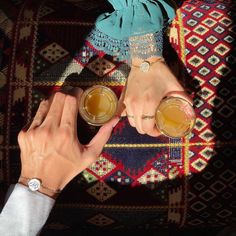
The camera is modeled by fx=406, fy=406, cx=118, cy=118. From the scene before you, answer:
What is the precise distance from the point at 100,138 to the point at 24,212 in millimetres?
319

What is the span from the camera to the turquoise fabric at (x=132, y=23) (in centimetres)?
130

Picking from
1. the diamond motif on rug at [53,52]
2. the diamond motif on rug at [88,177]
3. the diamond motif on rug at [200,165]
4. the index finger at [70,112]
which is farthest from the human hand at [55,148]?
the diamond motif on rug at [200,165]

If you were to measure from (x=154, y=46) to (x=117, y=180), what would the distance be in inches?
18.4

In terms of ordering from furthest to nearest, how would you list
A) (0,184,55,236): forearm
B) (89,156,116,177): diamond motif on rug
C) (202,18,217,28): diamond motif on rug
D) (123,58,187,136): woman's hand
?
(202,18,217,28): diamond motif on rug < (89,156,116,177): diamond motif on rug < (123,58,187,136): woman's hand < (0,184,55,236): forearm

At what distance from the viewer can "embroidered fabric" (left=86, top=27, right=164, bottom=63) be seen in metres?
1.34

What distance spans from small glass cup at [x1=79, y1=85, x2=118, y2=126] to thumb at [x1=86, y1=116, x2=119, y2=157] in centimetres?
2

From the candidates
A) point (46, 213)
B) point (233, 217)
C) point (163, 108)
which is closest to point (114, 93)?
point (163, 108)

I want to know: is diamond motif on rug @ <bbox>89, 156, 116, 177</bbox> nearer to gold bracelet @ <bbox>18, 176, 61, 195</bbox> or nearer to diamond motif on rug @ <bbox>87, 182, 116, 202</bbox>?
diamond motif on rug @ <bbox>87, 182, 116, 202</bbox>

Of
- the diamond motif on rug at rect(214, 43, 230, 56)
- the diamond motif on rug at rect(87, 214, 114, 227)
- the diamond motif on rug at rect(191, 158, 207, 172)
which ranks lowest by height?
the diamond motif on rug at rect(87, 214, 114, 227)

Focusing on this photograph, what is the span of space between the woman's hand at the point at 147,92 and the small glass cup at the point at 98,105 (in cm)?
5

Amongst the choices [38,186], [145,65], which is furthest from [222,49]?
[38,186]

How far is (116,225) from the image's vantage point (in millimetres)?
1505

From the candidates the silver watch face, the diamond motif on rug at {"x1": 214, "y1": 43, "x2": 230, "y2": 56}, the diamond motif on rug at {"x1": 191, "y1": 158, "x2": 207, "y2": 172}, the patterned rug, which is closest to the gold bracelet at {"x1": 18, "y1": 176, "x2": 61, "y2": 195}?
the silver watch face

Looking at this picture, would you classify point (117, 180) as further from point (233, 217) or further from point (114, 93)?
point (233, 217)
